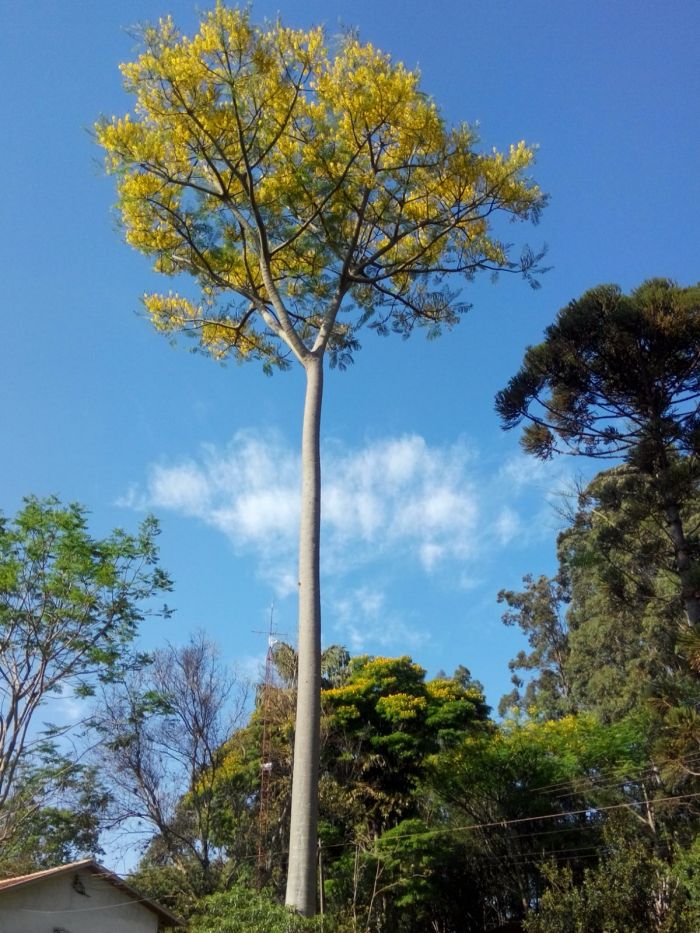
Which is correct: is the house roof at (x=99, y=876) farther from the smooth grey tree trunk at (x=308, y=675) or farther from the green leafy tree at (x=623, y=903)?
the smooth grey tree trunk at (x=308, y=675)

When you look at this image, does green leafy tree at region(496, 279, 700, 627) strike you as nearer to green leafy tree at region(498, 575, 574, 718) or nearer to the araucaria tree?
the araucaria tree

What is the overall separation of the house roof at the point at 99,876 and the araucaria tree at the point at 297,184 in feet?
26.5

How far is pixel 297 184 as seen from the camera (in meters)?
9.67

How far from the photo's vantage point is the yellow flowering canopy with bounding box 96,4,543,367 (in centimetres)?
899

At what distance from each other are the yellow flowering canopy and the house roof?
26.9 ft

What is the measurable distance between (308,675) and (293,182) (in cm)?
612

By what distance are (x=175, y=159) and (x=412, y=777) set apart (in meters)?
14.0

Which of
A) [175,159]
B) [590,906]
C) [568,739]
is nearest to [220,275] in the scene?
[175,159]

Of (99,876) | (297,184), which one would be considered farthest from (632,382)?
(99,876)

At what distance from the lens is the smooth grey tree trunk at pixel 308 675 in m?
6.02

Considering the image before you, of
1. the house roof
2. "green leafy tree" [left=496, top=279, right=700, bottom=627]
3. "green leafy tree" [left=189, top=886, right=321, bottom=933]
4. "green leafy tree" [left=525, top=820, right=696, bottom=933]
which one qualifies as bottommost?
"green leafy tree" [left=189, top=886, right=321, bottom=933]

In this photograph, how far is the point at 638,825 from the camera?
16266mm

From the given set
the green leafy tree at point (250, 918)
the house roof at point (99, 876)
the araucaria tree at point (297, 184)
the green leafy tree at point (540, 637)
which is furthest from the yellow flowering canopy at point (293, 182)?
the green leafy tree at point (540, 637)

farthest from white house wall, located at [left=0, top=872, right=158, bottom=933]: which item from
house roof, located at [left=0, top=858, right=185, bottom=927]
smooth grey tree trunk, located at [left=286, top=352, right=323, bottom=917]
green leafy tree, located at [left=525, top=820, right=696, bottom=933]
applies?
smooth grey tree trunk, located at [left=286, top=352, right=323, bottom=917]
